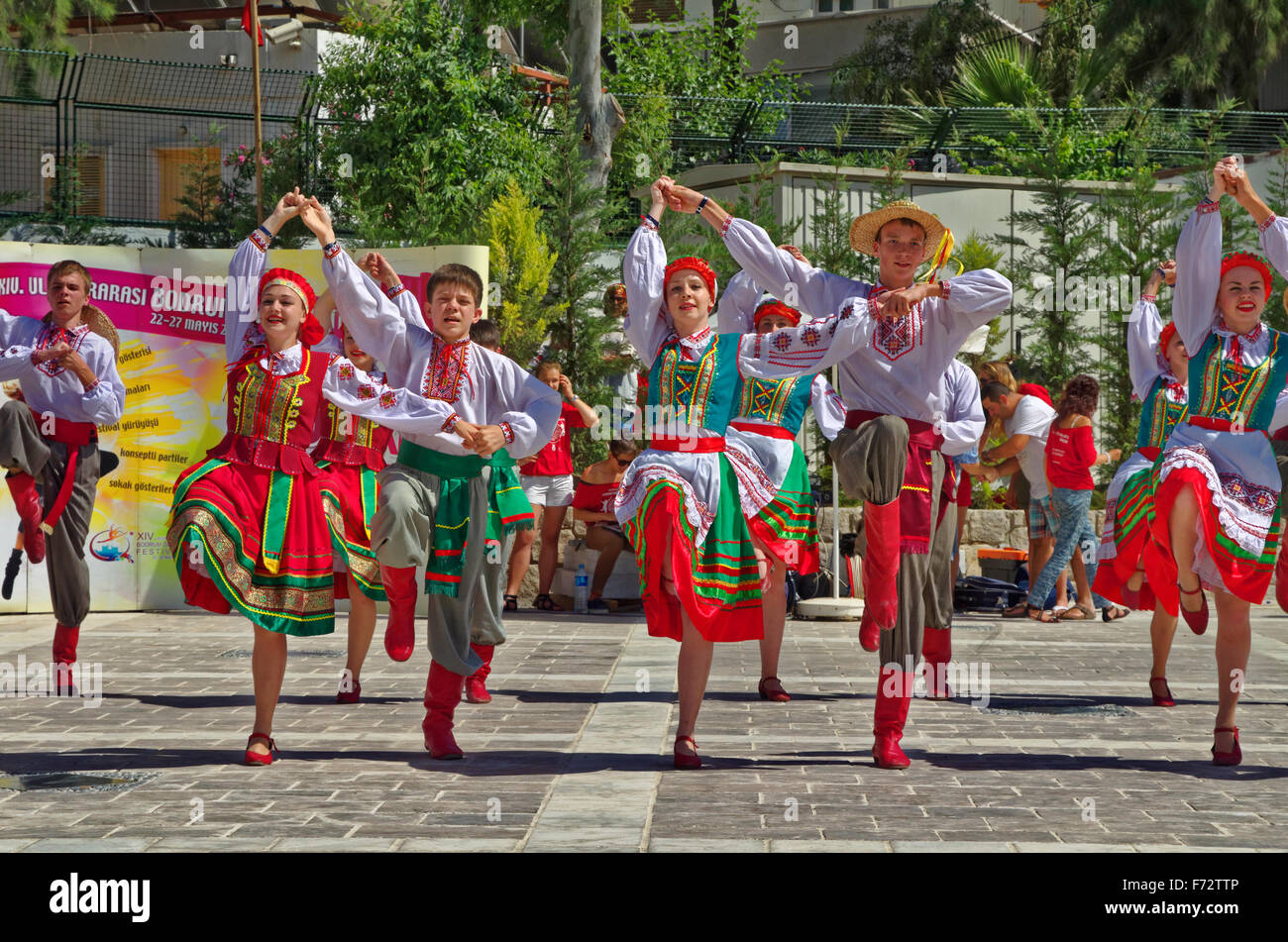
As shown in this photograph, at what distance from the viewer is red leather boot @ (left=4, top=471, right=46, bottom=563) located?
29.5 ft

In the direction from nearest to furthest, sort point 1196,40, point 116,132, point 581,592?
point 581,592 → point 116,132 → point 1196,40

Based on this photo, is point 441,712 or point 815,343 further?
point 441,712

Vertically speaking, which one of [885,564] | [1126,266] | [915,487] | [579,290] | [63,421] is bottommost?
[885,564]

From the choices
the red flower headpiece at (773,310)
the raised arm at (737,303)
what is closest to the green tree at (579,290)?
the red flower headpiece at (773,310)

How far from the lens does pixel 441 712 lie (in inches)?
260

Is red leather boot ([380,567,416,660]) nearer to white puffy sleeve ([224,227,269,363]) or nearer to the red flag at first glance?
white puffy sleeve ([224,227,269,363])

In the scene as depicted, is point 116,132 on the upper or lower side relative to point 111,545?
upper

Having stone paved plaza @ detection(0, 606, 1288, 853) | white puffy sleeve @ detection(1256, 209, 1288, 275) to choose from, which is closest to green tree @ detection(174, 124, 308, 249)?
stone paved plaza @ detection(0, 606, 1288, 853)

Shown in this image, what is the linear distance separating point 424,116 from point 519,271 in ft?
22.8

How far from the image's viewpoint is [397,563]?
6.48m

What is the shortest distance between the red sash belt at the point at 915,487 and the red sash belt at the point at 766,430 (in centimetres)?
216

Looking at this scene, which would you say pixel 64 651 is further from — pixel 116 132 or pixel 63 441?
pixel 116 132

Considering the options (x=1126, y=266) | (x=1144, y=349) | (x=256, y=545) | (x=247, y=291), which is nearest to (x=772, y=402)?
(x=1144, y=349)

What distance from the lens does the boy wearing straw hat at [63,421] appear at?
869 centimetres
